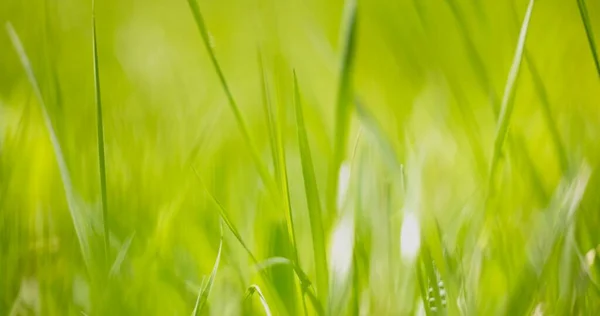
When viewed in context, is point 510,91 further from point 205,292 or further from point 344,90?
point 205,292

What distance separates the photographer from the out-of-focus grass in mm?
321

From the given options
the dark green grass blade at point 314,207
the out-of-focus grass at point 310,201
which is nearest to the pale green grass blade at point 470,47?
the out-of-focus grass at point 310,201

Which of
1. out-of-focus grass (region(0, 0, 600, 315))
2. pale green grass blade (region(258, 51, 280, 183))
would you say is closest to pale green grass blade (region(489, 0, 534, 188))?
out-of-focus grass (region(0, 0, 600, 315))

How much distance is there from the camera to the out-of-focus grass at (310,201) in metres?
0.32

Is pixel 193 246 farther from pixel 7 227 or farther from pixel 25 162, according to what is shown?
pixel 25 162

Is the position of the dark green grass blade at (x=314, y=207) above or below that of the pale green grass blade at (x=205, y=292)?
above

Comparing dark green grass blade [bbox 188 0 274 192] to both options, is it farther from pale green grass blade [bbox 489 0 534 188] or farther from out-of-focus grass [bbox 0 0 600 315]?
pale green grass blade [bbox 489 0 534 188]

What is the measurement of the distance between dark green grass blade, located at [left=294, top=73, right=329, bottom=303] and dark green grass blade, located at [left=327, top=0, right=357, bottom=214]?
0.05 ft

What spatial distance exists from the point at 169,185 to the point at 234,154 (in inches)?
7.1

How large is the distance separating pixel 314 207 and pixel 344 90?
6cm

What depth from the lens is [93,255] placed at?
1.07ft

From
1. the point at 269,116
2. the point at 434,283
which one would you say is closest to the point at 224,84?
the point at 269,116

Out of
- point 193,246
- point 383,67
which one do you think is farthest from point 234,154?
point 383,67

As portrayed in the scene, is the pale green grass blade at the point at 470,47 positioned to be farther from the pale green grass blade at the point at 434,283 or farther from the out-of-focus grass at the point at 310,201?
the pale green grass blade at the point at 434,283
